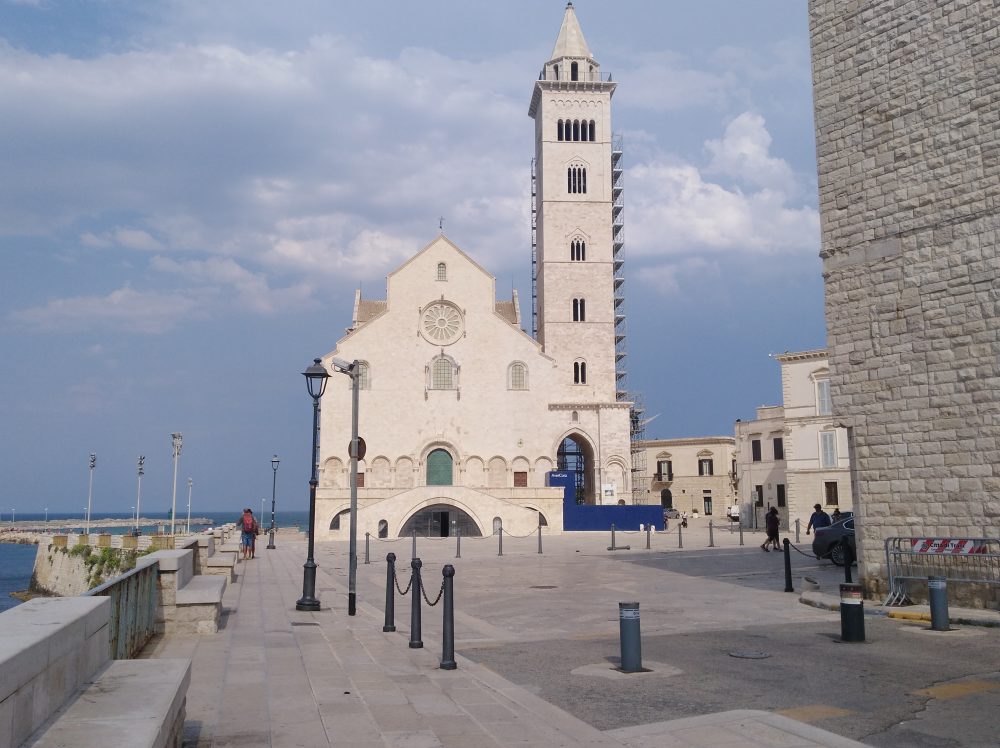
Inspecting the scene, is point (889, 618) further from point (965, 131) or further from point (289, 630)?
point (289, 630)

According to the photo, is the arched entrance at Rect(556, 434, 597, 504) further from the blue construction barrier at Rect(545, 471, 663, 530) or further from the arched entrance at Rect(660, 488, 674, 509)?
the arched entrance at Rect(660, 488, 674, 509)

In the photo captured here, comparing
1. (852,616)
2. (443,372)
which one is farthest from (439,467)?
(852,616)

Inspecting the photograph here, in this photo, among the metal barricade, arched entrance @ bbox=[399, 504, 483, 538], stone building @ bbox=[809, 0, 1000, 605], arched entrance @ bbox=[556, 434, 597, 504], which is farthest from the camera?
arched entrance @ bbox=[556, 434, 597, 504]

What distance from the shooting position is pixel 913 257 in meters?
14.1

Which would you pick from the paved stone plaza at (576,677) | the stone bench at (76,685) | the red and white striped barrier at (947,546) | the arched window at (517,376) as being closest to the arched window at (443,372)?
the arched window at (517,376)

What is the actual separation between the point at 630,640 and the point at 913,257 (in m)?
9.05

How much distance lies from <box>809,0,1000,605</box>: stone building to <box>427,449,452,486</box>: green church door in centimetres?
3770

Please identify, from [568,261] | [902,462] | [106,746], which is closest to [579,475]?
[568,261]

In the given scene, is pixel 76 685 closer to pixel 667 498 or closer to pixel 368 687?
pixel 368 687

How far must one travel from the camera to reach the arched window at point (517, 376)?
52344mm

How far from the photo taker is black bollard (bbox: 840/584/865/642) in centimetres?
1050

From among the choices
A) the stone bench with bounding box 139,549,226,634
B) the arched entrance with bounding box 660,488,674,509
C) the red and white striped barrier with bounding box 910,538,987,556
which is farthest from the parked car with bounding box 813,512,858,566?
the arched entrance with bounding box 660,488,674,509

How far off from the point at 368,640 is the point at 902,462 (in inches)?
359

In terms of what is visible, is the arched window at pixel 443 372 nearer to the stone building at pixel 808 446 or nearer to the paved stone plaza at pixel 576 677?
the stone building at pixel 808 446
